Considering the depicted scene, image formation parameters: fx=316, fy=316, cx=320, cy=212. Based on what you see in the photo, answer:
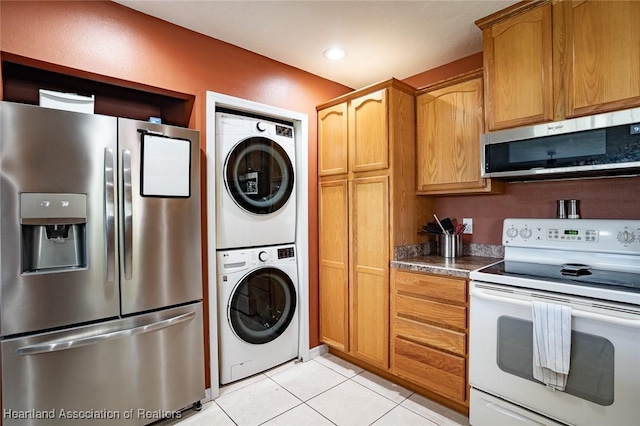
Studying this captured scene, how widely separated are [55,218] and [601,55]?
9.29 feet

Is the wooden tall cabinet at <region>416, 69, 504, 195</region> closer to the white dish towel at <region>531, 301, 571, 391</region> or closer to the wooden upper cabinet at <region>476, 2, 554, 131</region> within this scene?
the wooden upper cabinet at <region>476, 2, 554, 131</region>

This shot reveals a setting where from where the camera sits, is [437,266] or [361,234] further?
[361,234]

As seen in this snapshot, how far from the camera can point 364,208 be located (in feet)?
8.25

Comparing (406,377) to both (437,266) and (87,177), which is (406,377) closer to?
(437,266)

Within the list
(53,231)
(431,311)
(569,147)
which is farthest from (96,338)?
(569,147)

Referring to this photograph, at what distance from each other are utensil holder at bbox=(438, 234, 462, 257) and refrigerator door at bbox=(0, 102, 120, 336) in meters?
2.18

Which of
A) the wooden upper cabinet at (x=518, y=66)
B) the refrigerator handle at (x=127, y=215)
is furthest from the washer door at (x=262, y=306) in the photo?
the wooden upper cabinet at (x=518, y=66)

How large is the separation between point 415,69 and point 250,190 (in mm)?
1799

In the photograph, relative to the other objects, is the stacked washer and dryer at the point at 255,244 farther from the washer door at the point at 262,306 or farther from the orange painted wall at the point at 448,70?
the orange painted wall at the point at 448,70

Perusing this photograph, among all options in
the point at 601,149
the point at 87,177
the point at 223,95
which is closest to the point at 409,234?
the point at 601,149

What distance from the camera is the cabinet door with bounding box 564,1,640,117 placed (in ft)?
5.02

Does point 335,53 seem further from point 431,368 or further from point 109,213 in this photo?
point 431,368

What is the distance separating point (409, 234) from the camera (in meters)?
2.44

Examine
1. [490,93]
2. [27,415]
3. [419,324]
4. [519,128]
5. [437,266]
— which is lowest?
[27,415]
